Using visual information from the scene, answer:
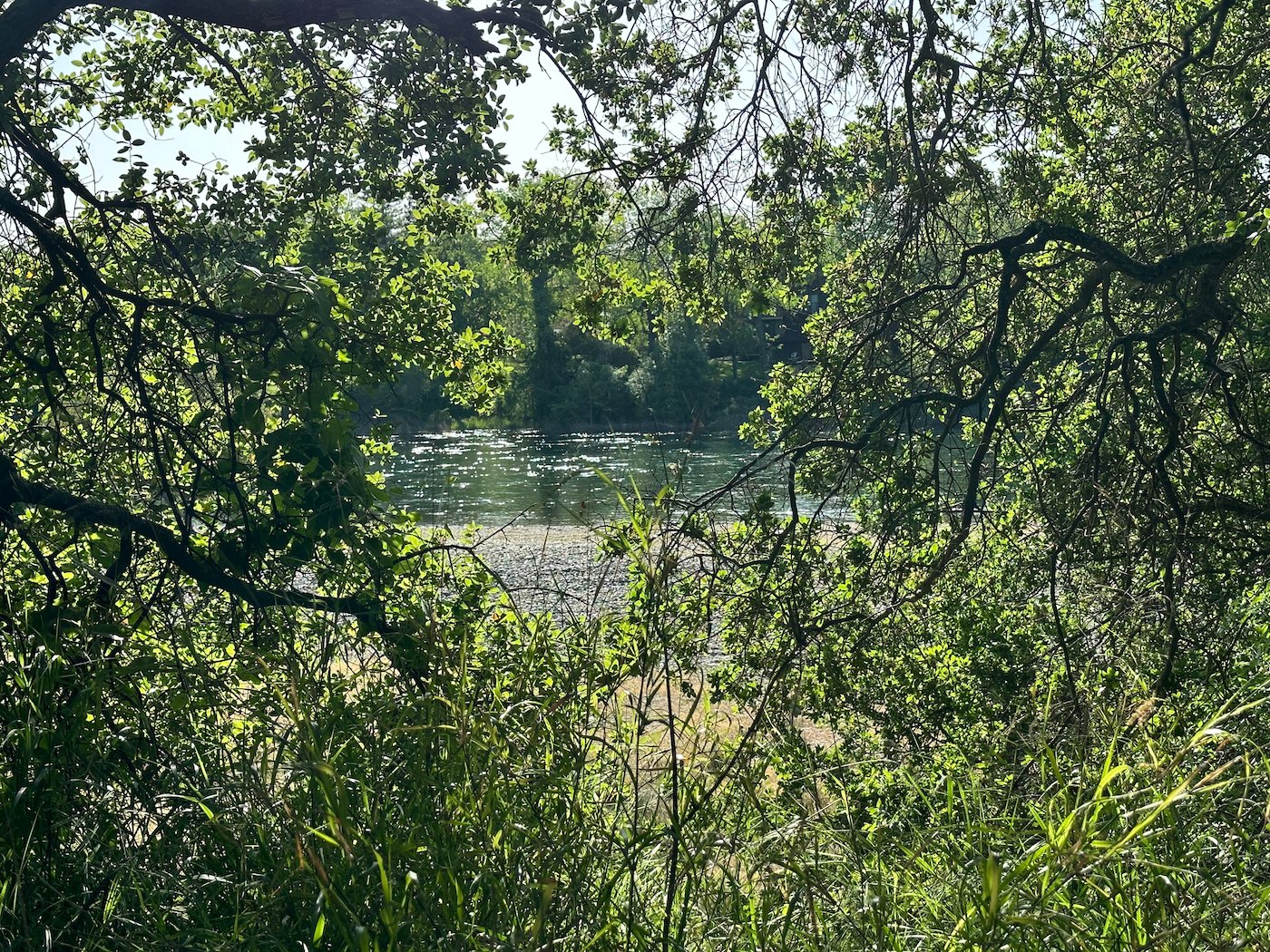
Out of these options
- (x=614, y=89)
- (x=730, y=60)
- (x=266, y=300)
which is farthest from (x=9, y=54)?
(x=730, y=60)

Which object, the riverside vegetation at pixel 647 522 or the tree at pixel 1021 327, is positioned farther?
the tree at pixel 1021 327

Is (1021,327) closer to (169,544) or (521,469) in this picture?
(169,544)

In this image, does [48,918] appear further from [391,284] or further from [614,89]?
[391,284]

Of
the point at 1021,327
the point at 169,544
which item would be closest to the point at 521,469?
the point at 1021,327

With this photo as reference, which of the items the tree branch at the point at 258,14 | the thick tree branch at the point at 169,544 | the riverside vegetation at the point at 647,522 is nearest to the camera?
the riverside vegetation at the point at 647,522

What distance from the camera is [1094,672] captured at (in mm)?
4504

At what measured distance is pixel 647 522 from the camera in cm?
281

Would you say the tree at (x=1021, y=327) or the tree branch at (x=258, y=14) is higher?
the tree branch at (x=258, y=14)

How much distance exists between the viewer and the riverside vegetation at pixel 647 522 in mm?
2594

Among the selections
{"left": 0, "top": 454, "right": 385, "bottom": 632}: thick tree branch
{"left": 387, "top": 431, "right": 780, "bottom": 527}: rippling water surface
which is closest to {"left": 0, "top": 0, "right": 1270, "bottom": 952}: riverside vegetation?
{"left": 0, "top": 454, "right": 385, "bottom": 632}: thick tree branch

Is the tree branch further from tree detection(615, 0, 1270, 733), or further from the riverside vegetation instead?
tree detection(615, 0, 1270, 733)

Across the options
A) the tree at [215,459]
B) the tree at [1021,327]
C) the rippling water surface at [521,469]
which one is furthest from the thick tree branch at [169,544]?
the rippling water surface at [521,469]

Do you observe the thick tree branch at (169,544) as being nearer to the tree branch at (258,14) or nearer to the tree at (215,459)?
the tree at (215,459)

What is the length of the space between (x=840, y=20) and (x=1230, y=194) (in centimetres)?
214
